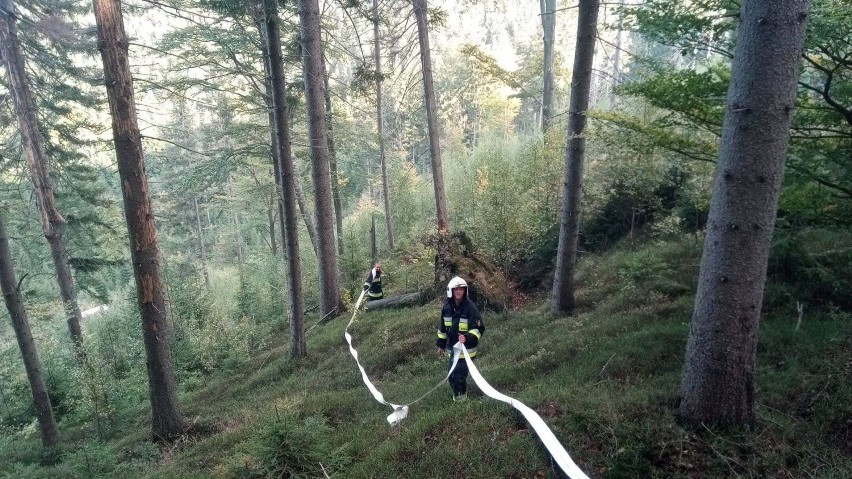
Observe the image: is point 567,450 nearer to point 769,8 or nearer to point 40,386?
point 769,8

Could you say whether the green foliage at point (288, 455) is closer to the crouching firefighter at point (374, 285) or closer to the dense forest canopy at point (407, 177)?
the dense forest canopy at point (407, 177)

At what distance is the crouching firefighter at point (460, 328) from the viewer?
244 inches

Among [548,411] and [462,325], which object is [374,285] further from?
[548,411]

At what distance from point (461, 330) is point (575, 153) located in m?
4.07

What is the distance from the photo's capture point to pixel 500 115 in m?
36.9

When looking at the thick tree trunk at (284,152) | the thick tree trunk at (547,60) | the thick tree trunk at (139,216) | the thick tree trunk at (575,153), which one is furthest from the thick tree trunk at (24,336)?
the thick tree trunk at (547,60)

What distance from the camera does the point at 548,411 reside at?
195 inches

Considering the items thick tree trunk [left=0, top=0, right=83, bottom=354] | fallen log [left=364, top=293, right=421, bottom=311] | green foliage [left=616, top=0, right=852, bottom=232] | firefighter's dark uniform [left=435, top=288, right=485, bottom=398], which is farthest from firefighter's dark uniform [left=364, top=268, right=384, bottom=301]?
green foliage [left=616, top=0, right=852, bottom=232]

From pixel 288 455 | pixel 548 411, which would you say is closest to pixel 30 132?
pixel 288 455

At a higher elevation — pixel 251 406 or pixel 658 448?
pixel 658 448

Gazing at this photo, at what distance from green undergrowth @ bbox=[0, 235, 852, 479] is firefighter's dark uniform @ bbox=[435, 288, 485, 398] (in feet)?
1.28

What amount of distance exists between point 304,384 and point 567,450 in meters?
6.14

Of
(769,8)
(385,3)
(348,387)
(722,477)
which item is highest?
(385,3)

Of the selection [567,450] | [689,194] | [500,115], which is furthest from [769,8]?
[500,115]
